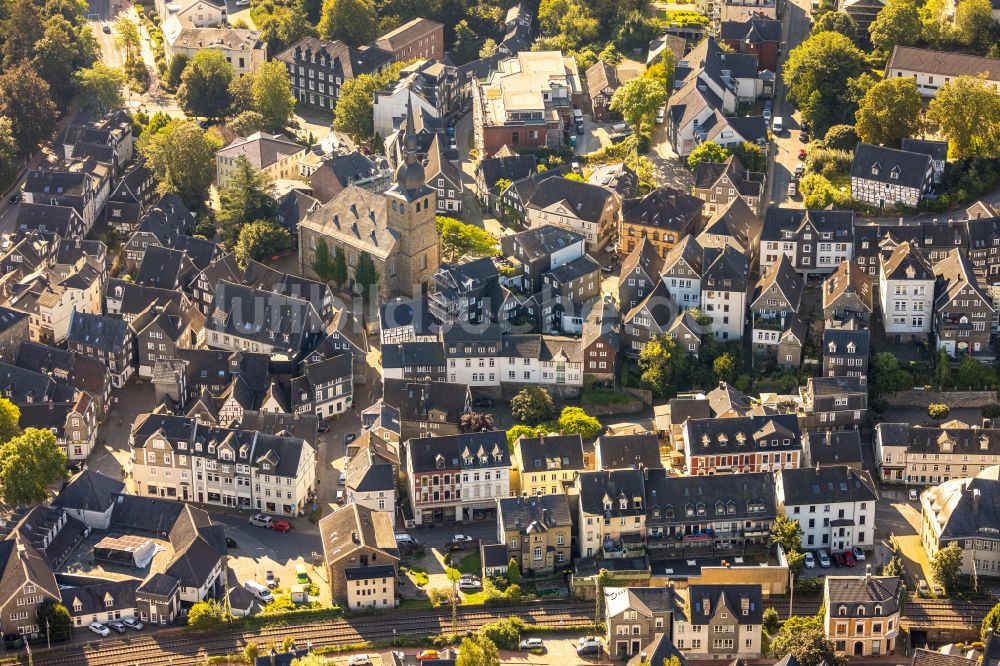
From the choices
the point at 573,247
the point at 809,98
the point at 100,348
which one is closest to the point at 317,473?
the point at 100,348

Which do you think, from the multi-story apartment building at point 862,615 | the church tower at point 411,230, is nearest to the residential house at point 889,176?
the church tower at point 411,230

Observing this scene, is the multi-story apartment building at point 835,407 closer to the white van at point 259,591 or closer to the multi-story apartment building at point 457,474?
the multi-story apartment building at point 457,474

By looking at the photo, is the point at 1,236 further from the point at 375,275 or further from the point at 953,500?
the point at 953,500

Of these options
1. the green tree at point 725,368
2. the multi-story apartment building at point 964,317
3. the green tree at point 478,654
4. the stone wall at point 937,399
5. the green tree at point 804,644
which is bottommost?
the green tree at point 804,644

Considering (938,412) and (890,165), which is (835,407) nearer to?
(938,412)

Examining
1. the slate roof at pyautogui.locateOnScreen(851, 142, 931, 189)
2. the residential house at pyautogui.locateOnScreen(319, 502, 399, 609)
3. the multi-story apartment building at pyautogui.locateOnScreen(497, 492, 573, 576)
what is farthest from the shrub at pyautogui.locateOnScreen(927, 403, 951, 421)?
the residential house at pyautogui.locateOnScreen(319, 502, 399, 609)

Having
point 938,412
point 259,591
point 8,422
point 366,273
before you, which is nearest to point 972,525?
point 938,412
